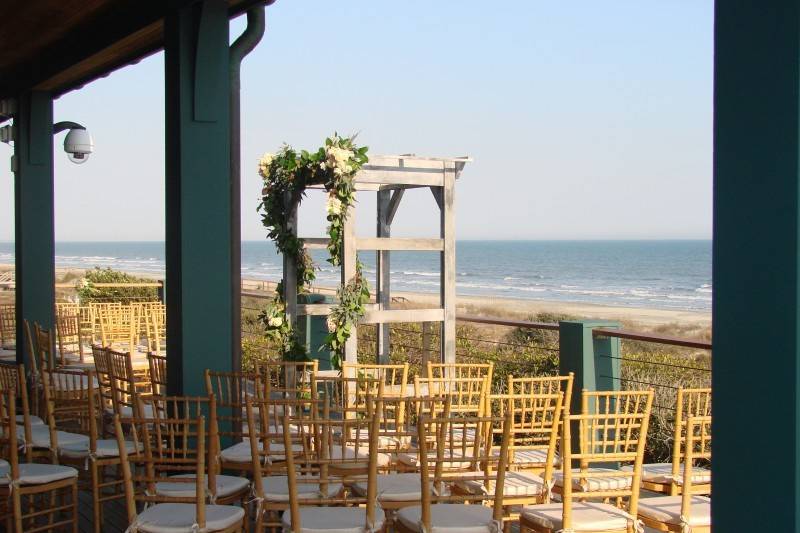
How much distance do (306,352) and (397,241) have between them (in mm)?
1104

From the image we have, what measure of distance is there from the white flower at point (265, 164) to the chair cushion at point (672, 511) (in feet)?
14.2

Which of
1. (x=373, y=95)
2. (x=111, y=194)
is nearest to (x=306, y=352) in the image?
(x=373, y=95)

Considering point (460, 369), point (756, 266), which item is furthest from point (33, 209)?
point (756, 266)

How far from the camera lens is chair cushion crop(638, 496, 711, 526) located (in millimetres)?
3535

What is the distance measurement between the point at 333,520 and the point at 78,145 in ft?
19.1

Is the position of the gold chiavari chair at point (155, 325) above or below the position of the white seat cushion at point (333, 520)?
above

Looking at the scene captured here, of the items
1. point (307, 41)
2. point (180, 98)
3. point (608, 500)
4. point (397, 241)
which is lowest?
point (608, 500)

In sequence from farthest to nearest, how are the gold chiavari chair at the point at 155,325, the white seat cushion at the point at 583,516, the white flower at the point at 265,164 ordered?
the gold chiavari chair at the point at 155,325, the white flower at the point at 265,164, the white seat cushion at the point at 583,516

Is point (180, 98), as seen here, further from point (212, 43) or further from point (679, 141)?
point (679, 141)

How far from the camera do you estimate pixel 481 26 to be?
171ft

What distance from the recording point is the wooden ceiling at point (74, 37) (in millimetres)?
5961

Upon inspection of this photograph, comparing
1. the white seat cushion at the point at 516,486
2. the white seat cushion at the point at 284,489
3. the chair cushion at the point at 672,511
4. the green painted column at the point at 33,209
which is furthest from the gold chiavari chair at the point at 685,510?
the green painted column at the point at 33,209

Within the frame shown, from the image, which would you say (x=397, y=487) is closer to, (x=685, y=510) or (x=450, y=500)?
(x=450, y=500)

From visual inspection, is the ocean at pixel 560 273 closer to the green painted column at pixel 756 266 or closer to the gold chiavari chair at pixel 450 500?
the gold chiavari chair at pixel 450 500
